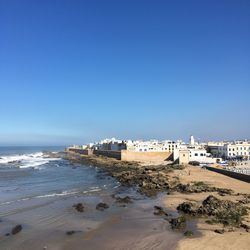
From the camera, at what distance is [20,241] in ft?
49.1

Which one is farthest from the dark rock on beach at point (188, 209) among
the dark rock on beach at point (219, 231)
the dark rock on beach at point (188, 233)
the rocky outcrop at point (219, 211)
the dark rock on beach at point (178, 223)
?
the dark rock on beach at point (188, 233)

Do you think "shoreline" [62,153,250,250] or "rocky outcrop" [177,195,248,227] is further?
"rocky outcrop" [177,195,248,227]

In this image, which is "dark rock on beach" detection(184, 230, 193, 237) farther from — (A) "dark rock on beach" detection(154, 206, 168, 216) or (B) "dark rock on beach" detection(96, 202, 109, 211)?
(B) "dark rock on beach" detection(96, 202, 109, 211)

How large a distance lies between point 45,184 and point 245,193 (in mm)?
19785

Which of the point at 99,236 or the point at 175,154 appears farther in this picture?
the point at 175,154

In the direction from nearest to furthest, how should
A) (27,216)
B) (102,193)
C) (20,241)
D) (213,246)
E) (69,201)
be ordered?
(213,246)
(20,241)
(27,216)
(69,201)
(102,193)

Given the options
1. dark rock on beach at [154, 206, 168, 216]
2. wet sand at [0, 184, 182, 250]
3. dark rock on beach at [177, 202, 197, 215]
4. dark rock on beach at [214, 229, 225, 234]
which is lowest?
wet sand at [0, 184, 182, 250]

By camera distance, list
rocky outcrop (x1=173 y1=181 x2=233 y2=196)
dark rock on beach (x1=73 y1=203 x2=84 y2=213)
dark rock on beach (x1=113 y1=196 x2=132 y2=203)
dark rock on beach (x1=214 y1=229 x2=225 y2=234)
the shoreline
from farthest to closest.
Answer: rocky outcrop (x1=173 y1=181 x2=233 y2=196), dark rock on beach (x1=113 y1=196 x2=132 y2=203), dark rock on beach (x1=73 y1=203 x2=84 y2=213), dark rock on beach (x1=214 y1=229 x2=225 y2=234), the shoreline

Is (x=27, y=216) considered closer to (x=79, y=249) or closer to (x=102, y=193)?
(x=79, y=249)

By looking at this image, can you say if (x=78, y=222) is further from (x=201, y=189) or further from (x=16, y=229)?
(x=201, y=189)

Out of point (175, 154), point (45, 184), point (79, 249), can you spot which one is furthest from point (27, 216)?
point (175, 154)

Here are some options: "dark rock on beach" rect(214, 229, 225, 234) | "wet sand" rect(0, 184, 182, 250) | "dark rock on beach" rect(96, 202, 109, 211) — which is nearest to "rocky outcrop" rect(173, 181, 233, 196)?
"wet sand" rect(0, 184, 182, 250)

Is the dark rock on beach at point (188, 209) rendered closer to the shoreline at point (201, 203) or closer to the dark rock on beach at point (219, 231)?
the shoreline at point (201, 203)

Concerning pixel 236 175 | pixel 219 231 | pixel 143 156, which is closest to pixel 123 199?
pixel 219 231
